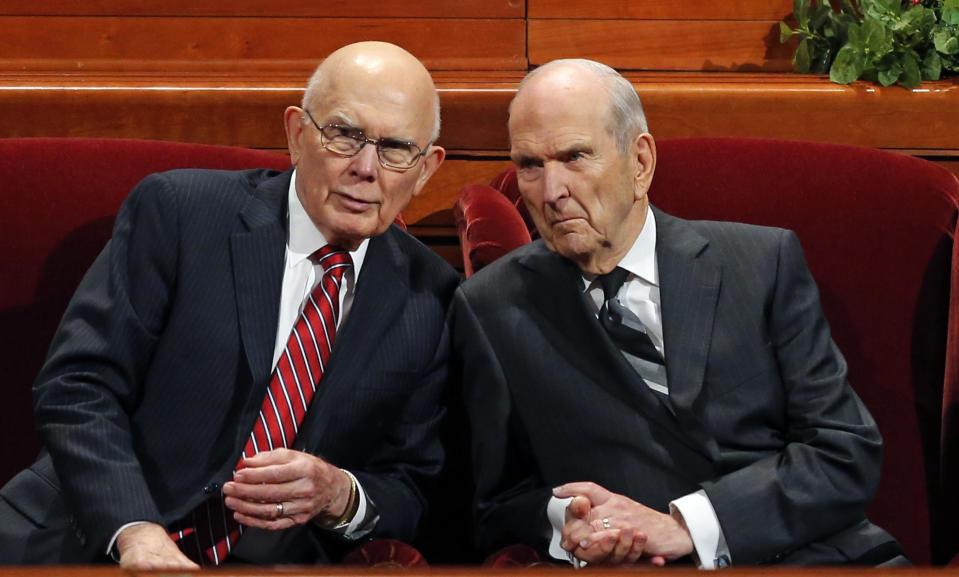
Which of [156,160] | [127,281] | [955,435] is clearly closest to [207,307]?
[127,281]

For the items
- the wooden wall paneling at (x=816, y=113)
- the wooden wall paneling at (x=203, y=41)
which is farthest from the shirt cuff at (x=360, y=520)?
the wooden wall paneling at (x=203, y=41)

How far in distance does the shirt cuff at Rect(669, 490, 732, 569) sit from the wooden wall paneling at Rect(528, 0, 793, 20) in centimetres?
120

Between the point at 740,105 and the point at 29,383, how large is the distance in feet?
4.09

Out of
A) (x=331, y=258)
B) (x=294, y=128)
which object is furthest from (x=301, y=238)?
(x=294, y=128)

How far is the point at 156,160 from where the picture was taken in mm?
1629

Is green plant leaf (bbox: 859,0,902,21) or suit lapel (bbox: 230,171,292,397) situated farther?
green plant leaf (bbox: 859,0,902,21)

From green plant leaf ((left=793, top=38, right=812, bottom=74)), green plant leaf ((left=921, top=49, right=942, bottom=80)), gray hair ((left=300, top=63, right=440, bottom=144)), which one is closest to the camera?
gray hair ((left=300, top=63, right=440, bottom=144))

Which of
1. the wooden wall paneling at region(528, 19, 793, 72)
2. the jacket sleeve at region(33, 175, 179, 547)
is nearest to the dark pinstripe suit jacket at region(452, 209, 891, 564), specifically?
the jacket sleeve at region(33, 175, 179, 547)

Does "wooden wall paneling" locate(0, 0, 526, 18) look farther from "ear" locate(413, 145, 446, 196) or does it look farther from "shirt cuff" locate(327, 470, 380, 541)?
"shirt cuff" locate(327, 470, 380, 541)

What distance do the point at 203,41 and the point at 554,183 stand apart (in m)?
1.09

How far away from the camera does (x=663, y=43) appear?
2.27 meters

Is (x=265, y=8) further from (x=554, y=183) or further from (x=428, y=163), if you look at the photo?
(x=554, y=183)

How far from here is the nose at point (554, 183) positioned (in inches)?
55.5

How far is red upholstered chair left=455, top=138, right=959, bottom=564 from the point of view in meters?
1.63
